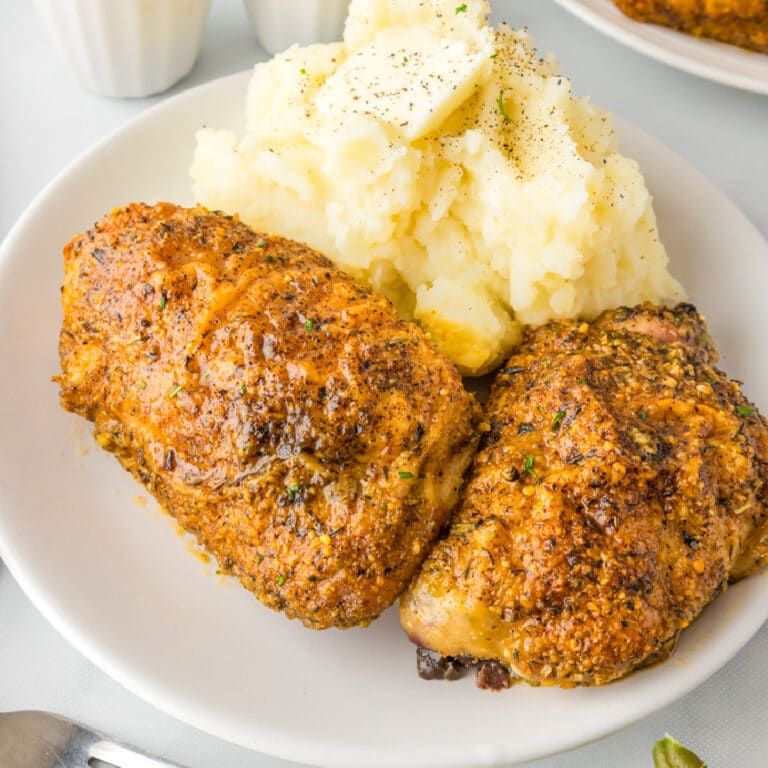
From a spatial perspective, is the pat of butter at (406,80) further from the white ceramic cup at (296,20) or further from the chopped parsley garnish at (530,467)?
the chopped parsley garnish at (530,467)

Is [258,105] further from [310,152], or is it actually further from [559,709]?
[559,709]

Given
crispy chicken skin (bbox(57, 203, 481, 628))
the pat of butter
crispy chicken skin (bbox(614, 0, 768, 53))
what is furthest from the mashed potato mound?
crispy chicken skin (bbox(614, 0, 768, 53))

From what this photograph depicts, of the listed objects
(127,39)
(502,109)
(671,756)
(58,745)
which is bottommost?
(58,745)

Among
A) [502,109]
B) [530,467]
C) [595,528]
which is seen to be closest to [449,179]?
[502,109]

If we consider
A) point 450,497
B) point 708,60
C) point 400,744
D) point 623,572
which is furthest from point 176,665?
point 708,60

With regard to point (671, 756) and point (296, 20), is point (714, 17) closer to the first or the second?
point (296, 20)

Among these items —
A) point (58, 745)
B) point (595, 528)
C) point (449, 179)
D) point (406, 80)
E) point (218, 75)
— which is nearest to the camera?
point (595, 528)

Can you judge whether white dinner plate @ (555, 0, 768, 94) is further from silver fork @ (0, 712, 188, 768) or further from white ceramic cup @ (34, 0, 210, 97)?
silver fork @ (0, 712, 188, 768)
